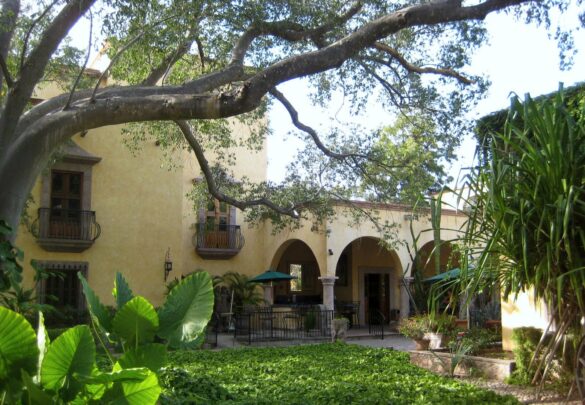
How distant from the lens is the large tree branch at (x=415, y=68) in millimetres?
11117

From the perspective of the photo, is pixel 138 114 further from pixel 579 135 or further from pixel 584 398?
pixel 584 398

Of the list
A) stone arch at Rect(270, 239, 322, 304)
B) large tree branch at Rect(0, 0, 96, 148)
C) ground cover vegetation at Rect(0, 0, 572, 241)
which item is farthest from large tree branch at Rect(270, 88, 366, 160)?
stone arch at Rect(270, 239, 322, 304)

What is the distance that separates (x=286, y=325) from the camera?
19406mm

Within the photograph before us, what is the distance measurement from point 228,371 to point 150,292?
977cm

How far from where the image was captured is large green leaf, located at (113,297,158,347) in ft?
10.5

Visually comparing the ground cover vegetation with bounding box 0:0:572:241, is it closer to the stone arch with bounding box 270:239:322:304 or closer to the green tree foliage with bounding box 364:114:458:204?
the green tree foliage with bounding box 364:114:458:204

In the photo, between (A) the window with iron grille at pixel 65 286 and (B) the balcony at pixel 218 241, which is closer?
(A) the window with iron grille at pixel 65 286

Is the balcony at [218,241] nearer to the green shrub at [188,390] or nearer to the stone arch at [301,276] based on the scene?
the stone arch at [301,276]

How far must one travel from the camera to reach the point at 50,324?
16344mm

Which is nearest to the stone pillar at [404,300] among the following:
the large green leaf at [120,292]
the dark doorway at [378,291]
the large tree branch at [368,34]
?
the dark doorway at [378,291]

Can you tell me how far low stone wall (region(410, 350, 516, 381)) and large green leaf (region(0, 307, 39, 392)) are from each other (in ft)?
24.2

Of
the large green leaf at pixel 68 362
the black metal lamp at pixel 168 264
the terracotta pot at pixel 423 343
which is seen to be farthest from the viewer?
the black metal lamp at pixel 168 264

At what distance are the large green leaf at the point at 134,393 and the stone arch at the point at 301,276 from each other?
822 inches

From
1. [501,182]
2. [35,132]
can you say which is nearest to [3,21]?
[35,132]
